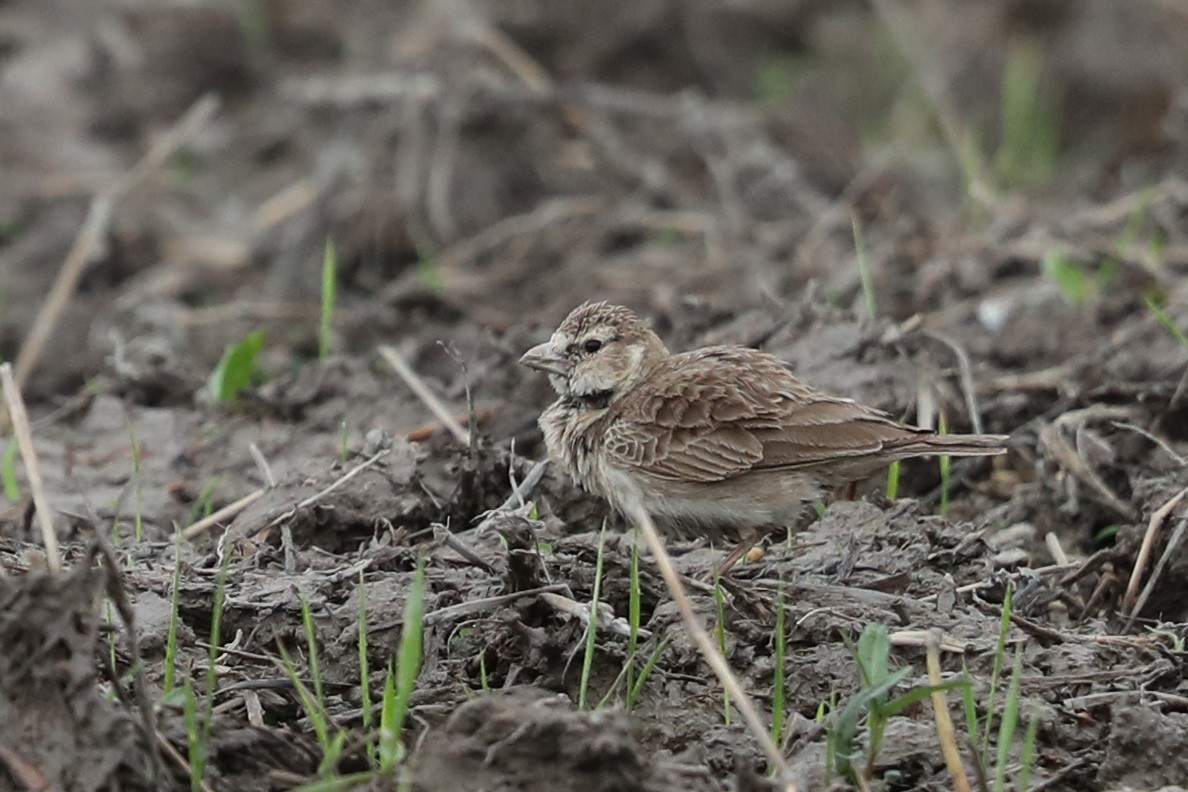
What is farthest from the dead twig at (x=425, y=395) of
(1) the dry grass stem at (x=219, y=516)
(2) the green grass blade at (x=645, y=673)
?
(2) the green grass blade at (x=645, y=673)

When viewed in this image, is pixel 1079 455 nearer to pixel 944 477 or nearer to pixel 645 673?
pixel 944 477

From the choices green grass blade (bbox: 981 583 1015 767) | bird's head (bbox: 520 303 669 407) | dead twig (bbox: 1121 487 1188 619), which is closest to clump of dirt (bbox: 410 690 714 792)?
green grass blade (bbox: 981 583 1015 767)

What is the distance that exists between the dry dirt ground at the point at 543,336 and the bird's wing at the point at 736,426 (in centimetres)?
27

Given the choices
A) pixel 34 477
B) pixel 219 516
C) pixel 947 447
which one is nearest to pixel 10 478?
pixel 219 516

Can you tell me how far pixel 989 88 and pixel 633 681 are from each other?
28.4ft

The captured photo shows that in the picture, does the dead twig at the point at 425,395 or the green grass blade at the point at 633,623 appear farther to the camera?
the dead twig at the point at 425,395

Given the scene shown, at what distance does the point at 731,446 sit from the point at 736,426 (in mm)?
70

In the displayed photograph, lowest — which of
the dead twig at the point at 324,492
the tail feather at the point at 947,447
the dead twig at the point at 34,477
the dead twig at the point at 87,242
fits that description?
the dead twig at the point at 87,242

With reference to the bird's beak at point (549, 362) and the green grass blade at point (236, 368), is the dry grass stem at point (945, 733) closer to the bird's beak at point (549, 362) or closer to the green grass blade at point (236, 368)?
the bird's beak at point (549, 362)

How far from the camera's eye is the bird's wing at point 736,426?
4.90 meters

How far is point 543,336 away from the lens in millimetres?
6621

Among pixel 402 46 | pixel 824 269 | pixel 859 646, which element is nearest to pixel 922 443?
pixel 859 646

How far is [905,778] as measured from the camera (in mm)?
3930

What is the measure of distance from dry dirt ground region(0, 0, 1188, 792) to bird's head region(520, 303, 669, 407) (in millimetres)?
278
